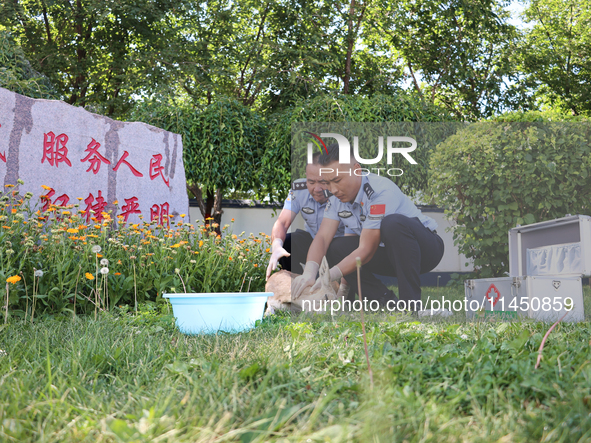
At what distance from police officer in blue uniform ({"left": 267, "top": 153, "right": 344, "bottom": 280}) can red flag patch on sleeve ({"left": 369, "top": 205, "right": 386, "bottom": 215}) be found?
29cm

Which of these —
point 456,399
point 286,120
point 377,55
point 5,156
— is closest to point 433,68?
point 377,55

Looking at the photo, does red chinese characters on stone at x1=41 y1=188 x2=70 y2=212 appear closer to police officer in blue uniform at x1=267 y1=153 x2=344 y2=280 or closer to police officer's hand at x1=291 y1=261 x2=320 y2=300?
police officer in blue uniform at x1=267 y1=153 x2=344 y2=280

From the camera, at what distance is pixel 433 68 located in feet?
33.7

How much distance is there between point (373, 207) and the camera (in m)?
Result: 3.85

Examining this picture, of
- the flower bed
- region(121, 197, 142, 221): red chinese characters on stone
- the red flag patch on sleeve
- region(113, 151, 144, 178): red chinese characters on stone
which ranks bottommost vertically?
the flower bed

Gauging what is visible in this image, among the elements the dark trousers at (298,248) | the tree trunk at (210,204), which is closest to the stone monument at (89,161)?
the dark trousers at (298,248)

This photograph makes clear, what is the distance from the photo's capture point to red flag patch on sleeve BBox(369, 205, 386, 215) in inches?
151

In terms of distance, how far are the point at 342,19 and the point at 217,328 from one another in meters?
9.03

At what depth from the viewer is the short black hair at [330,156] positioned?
Answer: 3.89 meters

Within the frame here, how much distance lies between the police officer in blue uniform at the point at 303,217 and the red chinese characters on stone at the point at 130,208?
203 centimetres

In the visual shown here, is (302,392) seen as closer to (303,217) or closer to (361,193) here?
(361,193)

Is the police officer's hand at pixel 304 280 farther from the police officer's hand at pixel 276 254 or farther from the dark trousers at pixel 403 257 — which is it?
the dark trousers at pixel 403 257

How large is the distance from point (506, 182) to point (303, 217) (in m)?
1.79

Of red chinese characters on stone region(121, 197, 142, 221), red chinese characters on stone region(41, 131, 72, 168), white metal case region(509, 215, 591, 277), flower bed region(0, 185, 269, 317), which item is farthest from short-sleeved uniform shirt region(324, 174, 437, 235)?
red chinese characters on stone region(41, 131, 72, 168)
